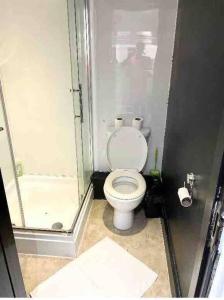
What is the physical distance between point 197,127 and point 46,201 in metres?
1.68

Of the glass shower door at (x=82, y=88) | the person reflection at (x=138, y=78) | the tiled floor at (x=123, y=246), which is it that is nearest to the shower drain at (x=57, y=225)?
the tiled floor at (x=123, y=246)

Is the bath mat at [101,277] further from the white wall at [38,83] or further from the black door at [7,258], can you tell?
the white wall at [38,83]

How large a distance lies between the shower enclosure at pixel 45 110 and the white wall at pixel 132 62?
11 centimetres

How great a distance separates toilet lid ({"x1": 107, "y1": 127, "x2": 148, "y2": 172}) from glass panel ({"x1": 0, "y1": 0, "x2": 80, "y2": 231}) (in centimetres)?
45

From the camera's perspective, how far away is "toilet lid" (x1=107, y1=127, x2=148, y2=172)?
2.20 m

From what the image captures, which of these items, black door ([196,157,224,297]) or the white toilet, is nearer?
black door ([196,157,224,297])

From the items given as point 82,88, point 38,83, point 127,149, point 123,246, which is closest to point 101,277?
point 123,246

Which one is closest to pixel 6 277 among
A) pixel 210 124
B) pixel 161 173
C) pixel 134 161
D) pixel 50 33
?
pixel 210 124

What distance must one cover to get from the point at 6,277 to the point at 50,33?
6.41 feet

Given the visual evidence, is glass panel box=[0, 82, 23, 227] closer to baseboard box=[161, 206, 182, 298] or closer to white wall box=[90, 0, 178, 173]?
white wall box=[90, 0, 178, 173]

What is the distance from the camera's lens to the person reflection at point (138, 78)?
2.12 meters

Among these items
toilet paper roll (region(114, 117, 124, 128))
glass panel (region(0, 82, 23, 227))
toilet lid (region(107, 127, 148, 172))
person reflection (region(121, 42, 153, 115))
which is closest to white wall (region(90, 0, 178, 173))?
person reflection (region(121, 42, 153, 115))

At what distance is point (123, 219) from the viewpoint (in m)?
2.07

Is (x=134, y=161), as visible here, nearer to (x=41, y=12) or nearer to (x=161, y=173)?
(x=161, y=173)
